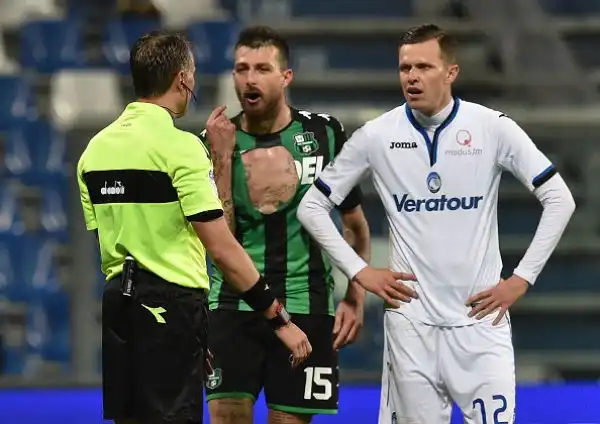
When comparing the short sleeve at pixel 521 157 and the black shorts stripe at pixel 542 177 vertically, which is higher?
the short sleeve at pixel 521 157

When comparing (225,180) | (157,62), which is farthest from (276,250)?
(157,62)

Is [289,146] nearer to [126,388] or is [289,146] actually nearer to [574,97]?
[126,388]

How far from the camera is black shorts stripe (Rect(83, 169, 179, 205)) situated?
3355 mm

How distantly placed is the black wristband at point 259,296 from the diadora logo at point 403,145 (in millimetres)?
647

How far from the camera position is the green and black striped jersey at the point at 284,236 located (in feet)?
14.0

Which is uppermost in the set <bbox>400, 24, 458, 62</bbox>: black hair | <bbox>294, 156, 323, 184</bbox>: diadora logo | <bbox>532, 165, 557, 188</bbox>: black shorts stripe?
<bbox>400, 24, 458, 62</bbox>: black hair

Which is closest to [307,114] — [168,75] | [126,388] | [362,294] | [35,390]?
[362,294]

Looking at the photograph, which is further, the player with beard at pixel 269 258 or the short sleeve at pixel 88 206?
the player with beard at pixel 269 258

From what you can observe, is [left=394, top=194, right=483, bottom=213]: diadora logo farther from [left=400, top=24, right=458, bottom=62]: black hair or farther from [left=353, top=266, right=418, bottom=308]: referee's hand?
[left=400, top=24, right=458, bottom=62]: black hair

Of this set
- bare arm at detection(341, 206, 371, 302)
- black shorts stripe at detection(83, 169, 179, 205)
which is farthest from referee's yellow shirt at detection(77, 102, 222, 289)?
bare arm at detection(341, 206, 371, 302)

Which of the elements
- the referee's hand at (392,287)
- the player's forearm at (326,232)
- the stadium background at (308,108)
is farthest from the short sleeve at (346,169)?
the stadium background at (308,108)

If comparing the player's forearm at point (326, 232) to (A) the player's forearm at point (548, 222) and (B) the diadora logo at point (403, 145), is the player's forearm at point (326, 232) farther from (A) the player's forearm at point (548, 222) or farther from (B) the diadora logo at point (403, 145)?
(A) the player's forearm at point (548, 222)

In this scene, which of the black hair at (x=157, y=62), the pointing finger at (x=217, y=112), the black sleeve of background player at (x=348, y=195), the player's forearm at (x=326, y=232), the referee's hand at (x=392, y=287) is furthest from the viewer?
the black sleeve of background player at (x=348, y=195)

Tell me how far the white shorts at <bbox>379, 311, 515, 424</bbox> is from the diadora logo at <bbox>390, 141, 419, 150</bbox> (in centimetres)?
52
